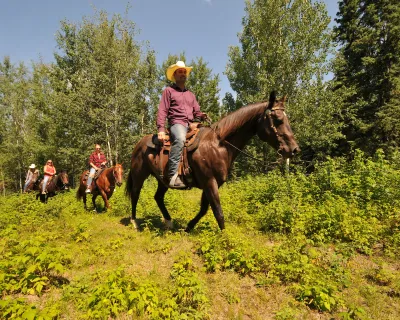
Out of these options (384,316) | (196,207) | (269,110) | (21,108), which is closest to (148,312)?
(384,316)

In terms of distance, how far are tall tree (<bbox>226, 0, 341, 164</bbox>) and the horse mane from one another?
12846 millimetres

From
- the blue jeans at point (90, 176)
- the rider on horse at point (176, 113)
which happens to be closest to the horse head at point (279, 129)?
the rider on horse at point (176, 113)

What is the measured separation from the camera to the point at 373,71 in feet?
66.2

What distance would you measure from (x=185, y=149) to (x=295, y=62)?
15954mm

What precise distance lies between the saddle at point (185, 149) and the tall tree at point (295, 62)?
42.8ft

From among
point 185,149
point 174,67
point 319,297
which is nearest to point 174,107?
point 174,67

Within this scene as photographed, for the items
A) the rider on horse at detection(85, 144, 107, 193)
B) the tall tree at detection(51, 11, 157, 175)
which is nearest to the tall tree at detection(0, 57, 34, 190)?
the tall tree at detection(51, 11, 157, 175)

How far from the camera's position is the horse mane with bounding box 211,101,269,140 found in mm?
4609

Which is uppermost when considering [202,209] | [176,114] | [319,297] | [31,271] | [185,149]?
[176,114]

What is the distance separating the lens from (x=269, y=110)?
14.3ft

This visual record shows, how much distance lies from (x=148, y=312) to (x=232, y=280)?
1361mm

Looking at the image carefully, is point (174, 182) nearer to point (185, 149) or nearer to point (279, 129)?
point (185, 149)

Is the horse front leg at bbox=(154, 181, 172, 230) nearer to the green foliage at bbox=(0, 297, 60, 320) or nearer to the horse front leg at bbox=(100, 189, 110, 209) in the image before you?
the green foliage at bbox=(0, 297, 60, 320)

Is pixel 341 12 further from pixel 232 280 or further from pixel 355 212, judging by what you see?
pixel 232 280
